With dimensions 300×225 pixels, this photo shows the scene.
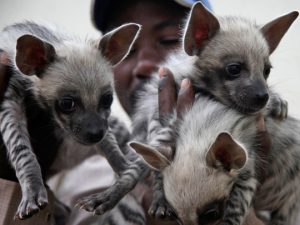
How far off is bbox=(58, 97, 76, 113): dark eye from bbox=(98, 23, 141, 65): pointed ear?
294 millimetres

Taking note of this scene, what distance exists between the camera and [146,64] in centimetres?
254

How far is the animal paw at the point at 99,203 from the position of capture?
1.82 m

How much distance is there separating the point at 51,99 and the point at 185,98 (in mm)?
496

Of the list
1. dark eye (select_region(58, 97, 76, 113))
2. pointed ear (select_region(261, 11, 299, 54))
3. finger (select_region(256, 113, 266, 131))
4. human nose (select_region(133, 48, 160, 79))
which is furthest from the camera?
human nose (select_region(133, 48, 160, 79))

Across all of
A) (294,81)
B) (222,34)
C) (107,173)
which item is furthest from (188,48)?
(294,81)

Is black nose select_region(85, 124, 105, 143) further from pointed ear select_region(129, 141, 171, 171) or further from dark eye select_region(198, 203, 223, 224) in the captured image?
dark eye select_region(198, 203, 223, 224)

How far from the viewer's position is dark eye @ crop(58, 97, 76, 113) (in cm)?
197

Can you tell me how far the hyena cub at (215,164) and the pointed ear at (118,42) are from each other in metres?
0.34

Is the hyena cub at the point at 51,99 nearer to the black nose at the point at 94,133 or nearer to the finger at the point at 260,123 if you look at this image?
the black nose at the point at 94,133

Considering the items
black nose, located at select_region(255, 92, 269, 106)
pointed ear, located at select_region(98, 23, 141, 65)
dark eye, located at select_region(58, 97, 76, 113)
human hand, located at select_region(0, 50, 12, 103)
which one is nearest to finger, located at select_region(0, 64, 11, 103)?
human hand, located at select_region(0, 50, 12, 103)

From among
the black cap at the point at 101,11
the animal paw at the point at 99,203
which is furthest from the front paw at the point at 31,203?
the black cap at the point at 101,11

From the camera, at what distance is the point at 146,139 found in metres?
2.24

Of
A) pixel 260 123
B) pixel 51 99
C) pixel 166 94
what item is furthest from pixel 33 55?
pixel 260 123

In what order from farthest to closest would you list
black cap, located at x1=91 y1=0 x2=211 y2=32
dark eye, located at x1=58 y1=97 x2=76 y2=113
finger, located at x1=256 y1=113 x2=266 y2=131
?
black cap, located at x1=91 y1=0 x2=211 y2=32
finger, located at x1=256 y1=113 x2=266 y2=131
dark eye, located at x1=58 y1=97 x2=76 y2=113
